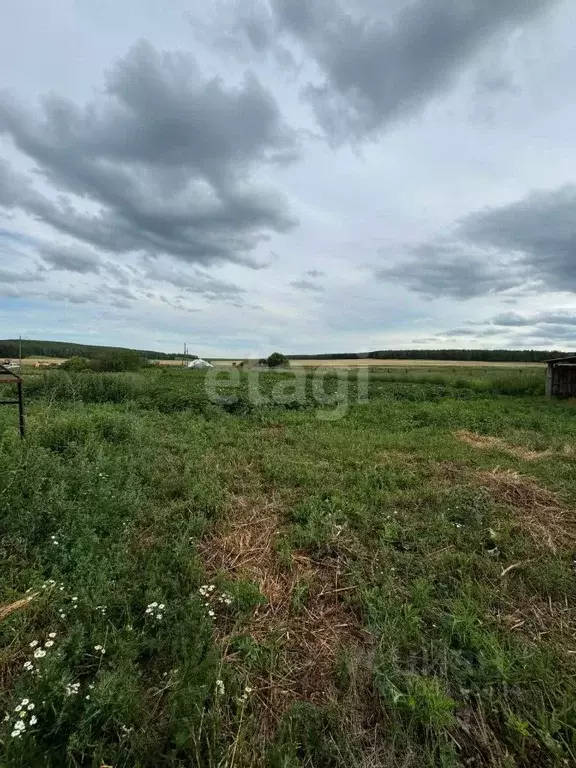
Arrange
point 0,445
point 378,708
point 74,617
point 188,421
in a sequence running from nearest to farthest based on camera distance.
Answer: point 378,708 → point 74,617 → point 0,445 → point 188,421

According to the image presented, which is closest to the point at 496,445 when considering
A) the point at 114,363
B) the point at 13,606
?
the point at 13,606

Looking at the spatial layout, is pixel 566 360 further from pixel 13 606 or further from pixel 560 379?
pixel 13 606

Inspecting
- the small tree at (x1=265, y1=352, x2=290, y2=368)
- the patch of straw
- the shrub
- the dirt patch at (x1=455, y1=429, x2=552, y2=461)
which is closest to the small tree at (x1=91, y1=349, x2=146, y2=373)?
the shrub

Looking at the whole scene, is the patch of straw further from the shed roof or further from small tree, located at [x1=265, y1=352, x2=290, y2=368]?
small tree, located at [x1=265, y1=352, x2=290, y2=368]

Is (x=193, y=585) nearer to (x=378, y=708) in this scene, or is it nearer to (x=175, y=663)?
(x=175, y=663)

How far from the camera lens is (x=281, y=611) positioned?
9.55 feet

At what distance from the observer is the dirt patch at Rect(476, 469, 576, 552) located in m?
3.88

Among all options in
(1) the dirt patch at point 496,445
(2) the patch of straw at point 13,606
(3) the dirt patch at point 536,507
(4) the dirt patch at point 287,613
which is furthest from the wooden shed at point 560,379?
(2) the patch of straw at point 13,606

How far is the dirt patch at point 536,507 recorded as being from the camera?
153 inches

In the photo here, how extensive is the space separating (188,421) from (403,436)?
5.02 m

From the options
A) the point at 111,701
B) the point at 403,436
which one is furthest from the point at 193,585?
the point at 403,436

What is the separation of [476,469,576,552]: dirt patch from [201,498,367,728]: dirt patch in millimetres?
2181

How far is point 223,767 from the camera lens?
180 centimetres

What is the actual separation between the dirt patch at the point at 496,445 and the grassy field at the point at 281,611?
824 mm
